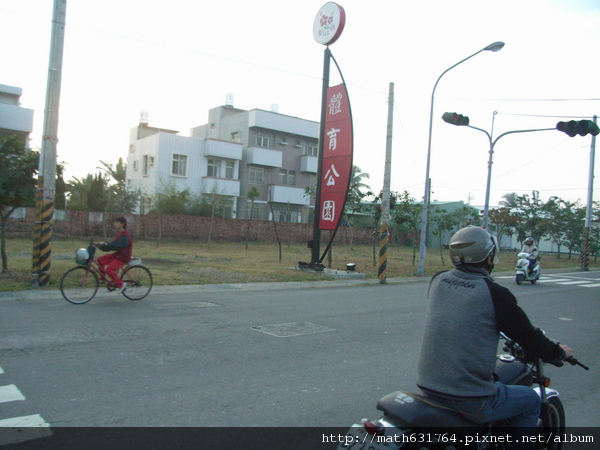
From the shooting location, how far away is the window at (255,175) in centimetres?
4156

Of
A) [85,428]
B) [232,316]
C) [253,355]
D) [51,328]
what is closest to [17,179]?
[51,328]

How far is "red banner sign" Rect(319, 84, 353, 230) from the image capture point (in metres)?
17.4

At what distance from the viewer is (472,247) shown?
3.03m

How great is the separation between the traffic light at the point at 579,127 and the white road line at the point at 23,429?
51.2 ft

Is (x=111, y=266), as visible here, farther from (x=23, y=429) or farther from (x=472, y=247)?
(x=472, y=247)

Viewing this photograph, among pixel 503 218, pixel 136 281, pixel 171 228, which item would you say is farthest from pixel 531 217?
pixel 136 281

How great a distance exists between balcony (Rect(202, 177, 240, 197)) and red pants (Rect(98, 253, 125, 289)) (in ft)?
88.3

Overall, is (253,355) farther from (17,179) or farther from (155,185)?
(155,185)

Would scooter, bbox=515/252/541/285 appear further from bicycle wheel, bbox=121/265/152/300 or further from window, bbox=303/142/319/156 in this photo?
window, bbox=303/142/319/156

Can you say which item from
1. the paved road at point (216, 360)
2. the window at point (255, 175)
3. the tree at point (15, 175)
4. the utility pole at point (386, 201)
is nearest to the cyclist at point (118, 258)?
the paved road at point (216, 360)

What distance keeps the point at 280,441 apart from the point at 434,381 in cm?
163

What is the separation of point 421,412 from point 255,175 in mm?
39767

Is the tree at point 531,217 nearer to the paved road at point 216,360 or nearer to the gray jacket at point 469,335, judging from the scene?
the paved road at point 216,360

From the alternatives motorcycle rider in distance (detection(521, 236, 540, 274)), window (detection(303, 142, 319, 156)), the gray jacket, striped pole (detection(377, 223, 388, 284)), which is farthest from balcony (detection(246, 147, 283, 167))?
the gray jacket
